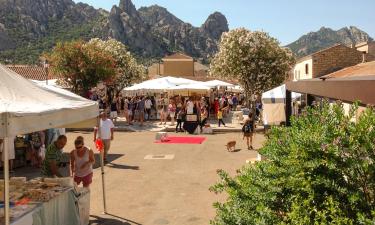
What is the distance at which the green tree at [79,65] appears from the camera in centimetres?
2641

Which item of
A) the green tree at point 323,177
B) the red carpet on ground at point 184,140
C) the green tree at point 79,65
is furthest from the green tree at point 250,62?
the green tree at point 323,177

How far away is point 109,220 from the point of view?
9133mm

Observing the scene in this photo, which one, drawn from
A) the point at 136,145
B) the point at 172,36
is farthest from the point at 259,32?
the point at 172,36

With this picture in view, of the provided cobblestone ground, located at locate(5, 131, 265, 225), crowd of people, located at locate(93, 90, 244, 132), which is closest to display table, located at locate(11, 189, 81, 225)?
cobblestone ground, located at locate(5, 131, 265, 225)

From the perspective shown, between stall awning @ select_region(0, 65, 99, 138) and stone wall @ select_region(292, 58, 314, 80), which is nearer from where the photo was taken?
stall awning @ select_region(0, 65, 99, 138)

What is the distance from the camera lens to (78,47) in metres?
26.5

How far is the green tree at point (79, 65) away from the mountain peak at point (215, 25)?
16685 centimetres

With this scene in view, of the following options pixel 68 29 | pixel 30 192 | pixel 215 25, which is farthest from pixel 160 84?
pixel 215 25

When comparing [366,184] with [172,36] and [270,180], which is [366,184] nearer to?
[270,180]

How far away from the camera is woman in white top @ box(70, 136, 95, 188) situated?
9125mm

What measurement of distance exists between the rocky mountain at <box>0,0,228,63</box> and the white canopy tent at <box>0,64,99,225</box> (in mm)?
104609

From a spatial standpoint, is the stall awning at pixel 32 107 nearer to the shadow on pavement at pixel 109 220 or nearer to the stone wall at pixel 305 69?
the shadow on pavement at pixel 109 220

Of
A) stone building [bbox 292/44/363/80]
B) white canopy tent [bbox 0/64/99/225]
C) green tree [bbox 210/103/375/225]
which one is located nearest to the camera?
green tree [bbox 210/103/375/225]

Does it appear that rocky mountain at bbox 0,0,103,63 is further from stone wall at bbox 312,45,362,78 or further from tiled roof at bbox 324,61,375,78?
tiled roof at bbox 324,61,375,78
